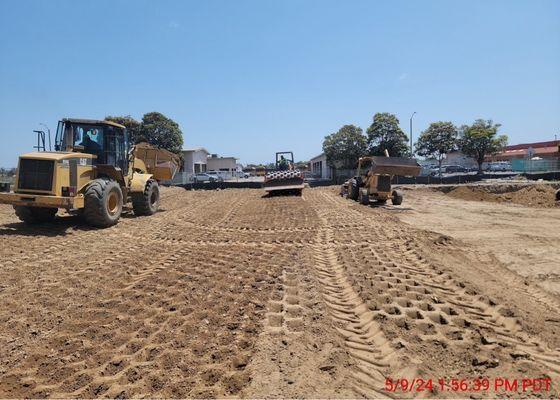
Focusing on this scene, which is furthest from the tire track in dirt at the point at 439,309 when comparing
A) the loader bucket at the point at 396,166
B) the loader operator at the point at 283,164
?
the loader operator at the point at 283,164

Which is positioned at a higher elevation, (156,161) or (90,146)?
(90,146)

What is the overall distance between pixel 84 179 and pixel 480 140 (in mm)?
44119

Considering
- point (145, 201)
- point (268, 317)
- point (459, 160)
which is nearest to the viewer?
point (268, 317)

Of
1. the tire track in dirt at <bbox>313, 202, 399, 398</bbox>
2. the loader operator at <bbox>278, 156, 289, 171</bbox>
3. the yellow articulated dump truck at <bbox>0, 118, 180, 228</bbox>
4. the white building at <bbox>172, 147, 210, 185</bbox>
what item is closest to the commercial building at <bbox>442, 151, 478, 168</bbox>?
the white building at <bbox>172, 147, 210, 185</bbox>

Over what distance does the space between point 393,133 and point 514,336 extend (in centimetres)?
4081

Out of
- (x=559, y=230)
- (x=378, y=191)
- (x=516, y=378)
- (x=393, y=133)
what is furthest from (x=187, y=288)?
(x=393, y=133)

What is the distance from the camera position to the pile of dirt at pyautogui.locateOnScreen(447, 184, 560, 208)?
68.0 feet

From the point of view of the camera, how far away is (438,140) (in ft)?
153

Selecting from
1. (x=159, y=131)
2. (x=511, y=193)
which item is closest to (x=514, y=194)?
(x=511, y=193)

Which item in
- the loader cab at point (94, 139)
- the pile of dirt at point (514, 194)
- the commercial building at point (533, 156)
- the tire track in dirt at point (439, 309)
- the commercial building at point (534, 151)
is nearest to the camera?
the tire track in dirt at point (439, 309)

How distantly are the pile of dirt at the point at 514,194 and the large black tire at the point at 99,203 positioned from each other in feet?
64.5

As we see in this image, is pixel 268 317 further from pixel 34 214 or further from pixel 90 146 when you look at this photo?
pixel 90 146

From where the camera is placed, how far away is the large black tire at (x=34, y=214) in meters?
10.4

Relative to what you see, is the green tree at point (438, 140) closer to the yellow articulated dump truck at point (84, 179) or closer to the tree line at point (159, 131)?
the tree line at point (159, 131)
